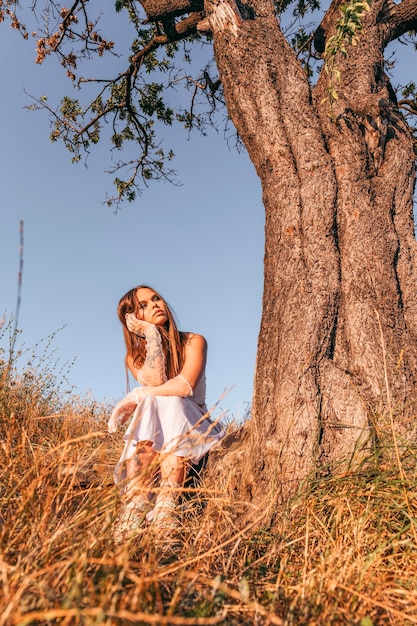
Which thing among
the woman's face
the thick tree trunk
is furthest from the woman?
the thick tree trunk

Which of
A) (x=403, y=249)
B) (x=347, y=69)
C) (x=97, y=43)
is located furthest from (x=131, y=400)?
(x=97, y=43)

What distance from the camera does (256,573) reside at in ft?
7.17

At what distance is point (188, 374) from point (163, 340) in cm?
68

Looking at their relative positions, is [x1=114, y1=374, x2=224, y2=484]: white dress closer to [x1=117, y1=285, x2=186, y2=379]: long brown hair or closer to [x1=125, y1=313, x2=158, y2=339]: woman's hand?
[x1=117, y1=285, x2=186, y2=379]: long brown hair

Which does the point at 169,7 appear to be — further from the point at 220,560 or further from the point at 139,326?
the point at 220,560

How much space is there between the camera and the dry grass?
58.2 inches

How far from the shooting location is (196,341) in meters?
4.43

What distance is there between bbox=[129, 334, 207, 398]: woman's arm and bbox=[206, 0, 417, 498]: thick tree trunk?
74cm

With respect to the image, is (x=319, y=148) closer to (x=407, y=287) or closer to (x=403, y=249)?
(x=403, y=249)

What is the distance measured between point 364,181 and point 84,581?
11.2 ft

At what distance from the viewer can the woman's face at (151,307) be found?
15.6 feet

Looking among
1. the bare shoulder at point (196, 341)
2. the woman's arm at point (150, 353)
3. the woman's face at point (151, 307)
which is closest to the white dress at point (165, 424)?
the woman's arm at point (150, 353)

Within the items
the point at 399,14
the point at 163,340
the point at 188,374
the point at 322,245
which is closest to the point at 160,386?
the point at 188,374

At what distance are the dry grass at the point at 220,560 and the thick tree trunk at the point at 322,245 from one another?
377mm
